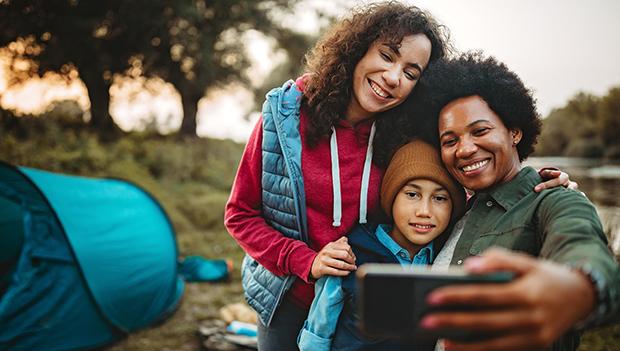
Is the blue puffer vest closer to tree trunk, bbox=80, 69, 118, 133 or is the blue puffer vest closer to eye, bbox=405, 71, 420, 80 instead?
eye, bbox=405, 71, 420, 80

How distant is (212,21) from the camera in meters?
12.5

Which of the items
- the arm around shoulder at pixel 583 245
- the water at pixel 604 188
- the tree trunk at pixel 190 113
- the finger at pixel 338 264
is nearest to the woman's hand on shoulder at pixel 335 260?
the finger at pixel 338 264

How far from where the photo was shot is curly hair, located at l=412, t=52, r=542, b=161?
1.60 m

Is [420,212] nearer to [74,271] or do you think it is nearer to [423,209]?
[423,209]

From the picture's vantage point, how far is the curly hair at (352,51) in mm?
1764

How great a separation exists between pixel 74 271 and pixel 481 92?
13.0ft

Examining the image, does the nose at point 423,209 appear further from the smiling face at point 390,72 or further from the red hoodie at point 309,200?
the smiling face at point 390,72

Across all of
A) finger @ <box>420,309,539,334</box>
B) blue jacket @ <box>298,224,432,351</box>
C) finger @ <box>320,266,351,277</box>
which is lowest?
blue jacket @ <box>298,224,432,351</box>

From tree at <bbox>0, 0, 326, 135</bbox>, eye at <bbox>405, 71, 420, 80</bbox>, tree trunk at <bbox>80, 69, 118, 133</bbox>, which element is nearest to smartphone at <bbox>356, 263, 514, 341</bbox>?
eye at <bbox>405, 71, 420, 80</bbox>

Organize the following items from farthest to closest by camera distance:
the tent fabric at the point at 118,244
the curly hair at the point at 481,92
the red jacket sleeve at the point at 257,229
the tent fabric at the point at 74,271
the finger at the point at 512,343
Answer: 1. the tent fabric at the point at 118,244
2. the tent fabric at the point at 74,271
3. the red jacket sleeve at the point at 257,229
4. the curly hair at the point at 481,92
5. the finger at the point at 512,343

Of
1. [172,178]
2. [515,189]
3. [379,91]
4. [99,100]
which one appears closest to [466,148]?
[515,189]

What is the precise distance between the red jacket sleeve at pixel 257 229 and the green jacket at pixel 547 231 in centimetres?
58

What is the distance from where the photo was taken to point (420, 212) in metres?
1.73

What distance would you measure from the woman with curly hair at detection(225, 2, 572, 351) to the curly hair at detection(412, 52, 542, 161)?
0.28 ft
